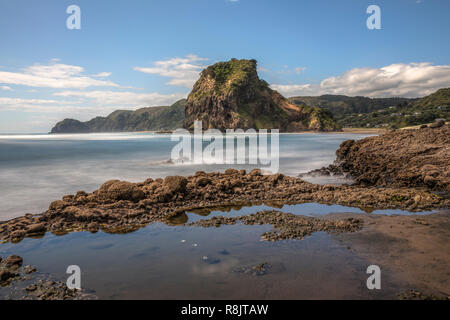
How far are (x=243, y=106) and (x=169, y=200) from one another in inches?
5852

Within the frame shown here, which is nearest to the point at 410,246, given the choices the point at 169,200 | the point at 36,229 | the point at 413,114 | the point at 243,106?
the point at 169,200

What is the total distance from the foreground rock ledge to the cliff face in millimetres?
135581

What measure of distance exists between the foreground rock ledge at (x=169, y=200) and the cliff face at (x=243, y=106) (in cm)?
13558

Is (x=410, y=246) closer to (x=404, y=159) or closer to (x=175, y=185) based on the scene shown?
(x=175, y=185)

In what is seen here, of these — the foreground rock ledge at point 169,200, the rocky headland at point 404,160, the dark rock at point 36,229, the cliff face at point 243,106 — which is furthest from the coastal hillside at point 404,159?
the cliff face at point 243,106

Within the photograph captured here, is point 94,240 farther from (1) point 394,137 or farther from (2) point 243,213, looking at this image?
(1) point 394,137

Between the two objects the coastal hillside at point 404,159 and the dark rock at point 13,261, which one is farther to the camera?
the coastal hillside at point 404,159

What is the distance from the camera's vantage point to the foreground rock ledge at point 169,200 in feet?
27.5

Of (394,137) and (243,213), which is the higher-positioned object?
(394,137)

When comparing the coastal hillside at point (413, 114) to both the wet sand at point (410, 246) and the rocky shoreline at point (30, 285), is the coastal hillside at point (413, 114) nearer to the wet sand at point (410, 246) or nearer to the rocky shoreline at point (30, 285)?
the wet sand at point (410, 246)

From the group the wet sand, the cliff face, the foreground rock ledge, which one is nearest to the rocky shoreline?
the foreground rock ledge
